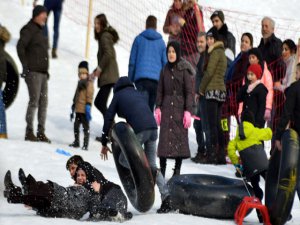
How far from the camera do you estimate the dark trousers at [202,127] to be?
12758 mm

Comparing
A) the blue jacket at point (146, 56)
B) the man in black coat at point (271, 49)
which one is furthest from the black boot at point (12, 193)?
the man in black coat at point (271, 49)

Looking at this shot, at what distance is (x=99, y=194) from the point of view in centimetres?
859

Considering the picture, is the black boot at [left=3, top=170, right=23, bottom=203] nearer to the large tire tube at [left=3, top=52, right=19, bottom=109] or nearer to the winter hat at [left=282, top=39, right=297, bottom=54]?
the large tire tube at [left=3, top=52, right=19, bottom=109]

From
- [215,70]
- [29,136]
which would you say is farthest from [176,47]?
[29,136]

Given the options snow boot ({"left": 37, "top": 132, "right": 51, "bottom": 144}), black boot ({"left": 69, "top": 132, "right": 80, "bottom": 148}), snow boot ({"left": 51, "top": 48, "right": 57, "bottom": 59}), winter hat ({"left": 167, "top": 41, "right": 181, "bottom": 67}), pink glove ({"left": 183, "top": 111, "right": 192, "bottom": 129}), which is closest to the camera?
winter hat ({"left": 167, "top": 41, "right": 181, "bottom": 67})

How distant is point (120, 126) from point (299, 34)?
40.5 feet

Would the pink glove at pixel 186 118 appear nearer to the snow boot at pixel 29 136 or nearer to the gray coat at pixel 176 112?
the gray coat at pixel 176 112

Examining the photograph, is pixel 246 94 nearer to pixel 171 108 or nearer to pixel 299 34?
pixel 171 108

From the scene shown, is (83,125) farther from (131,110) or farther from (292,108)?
(292,108)

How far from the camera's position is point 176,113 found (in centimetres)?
1102

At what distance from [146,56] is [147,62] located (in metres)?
0.09

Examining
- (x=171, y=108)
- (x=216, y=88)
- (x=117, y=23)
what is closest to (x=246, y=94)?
(x=216, y=88)

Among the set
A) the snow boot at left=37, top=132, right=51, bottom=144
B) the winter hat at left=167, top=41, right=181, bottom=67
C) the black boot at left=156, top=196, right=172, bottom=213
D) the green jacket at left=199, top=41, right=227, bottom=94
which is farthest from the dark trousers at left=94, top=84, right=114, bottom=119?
the black boot at left=156, top=196, right=172, bottom=213

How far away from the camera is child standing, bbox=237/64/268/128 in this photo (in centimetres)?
1188
